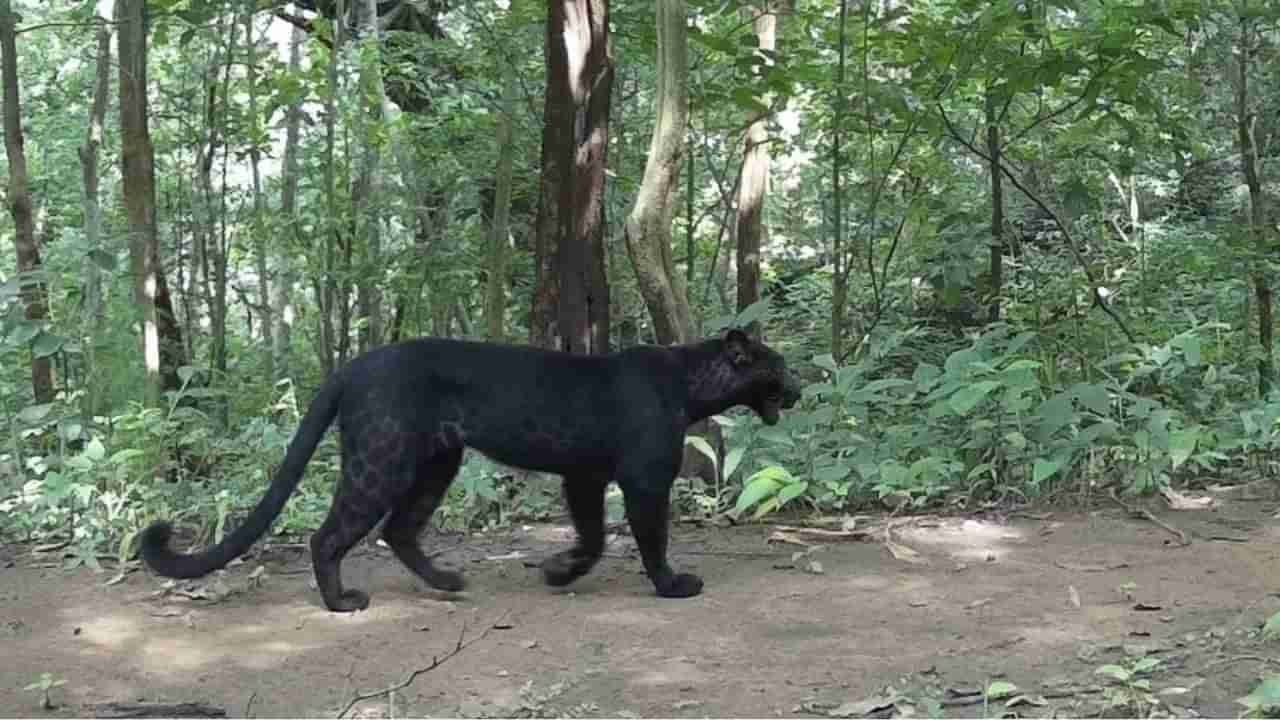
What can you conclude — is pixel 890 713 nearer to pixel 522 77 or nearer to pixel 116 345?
pixel 116 345

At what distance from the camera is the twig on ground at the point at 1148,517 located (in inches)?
223

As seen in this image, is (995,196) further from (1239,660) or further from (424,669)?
(424,669)

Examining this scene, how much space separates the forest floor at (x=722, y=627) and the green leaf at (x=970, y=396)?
0.61m

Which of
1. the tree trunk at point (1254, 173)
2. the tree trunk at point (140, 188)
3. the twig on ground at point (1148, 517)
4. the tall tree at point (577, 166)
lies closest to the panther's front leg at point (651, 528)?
the tall tree at point (577, 166)

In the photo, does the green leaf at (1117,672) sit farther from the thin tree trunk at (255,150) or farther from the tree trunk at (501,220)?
the thin tree trunk at (255,150)

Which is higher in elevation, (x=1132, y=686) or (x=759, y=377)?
(x=759, y=377)

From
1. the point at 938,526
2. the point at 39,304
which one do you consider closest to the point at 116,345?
the point at 39,304

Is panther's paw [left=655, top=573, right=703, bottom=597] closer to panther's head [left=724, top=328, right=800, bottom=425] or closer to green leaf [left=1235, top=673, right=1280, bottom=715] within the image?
panther's head [left=724, top=328, right=800, bottom=425]

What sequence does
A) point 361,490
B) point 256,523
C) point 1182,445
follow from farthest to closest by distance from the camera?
point 1182,445, point 361,490, point 256,523

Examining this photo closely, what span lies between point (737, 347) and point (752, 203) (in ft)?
17.1

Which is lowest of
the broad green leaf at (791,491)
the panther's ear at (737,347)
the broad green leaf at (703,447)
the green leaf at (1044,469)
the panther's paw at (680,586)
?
the panther's paw at (680,586)

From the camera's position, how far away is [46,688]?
411 centimetres

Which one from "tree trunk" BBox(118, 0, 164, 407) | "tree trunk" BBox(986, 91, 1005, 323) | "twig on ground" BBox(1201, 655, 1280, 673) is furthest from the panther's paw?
"tree trunk" BBox(986, 91, 1005, 323)

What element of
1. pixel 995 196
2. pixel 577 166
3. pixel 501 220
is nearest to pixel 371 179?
pixel 501 220
